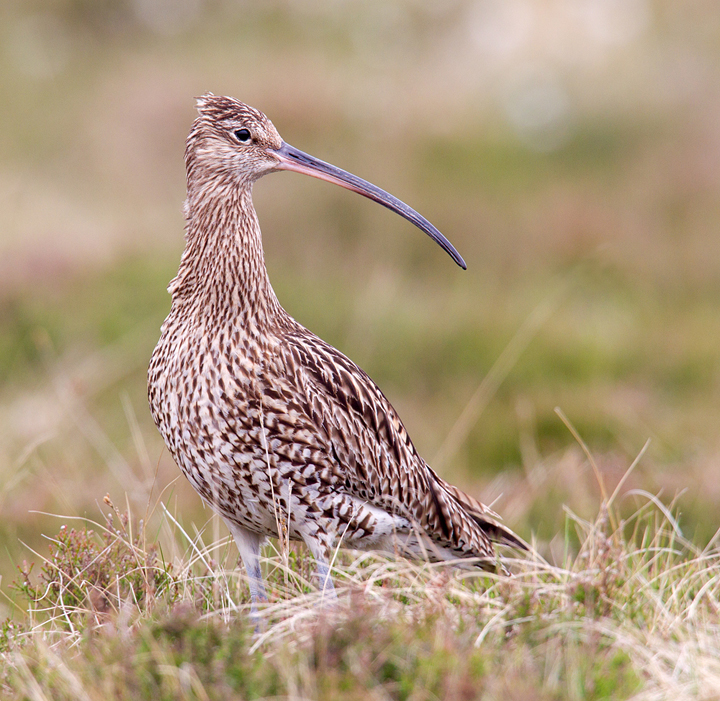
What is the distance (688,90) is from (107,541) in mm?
11628

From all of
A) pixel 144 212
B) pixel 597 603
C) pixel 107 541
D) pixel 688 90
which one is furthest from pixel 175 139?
pixel 597 603

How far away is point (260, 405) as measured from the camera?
151 inches

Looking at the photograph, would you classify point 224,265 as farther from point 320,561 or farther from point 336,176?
point 320,561

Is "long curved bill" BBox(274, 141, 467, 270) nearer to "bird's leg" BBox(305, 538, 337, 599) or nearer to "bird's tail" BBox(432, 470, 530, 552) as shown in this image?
"bird's tail" BBox(432, 470, 530, 552)

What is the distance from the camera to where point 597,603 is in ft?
11.1

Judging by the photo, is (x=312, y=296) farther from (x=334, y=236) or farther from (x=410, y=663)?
(x=410, y=663)

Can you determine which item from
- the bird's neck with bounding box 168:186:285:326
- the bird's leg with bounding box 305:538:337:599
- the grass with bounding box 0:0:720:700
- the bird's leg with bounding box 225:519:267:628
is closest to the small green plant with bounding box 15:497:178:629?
the grass with bounding box 0:0:720:700

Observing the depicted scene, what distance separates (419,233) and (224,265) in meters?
6.75

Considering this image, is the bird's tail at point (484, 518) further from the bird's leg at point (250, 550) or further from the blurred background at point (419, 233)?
the blurred background at point (419, 233)

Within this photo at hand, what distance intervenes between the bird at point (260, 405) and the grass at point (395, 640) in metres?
0.30

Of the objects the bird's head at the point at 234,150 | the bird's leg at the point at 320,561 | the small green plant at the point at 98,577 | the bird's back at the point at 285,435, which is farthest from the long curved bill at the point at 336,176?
the small green plant at the point at 98,577

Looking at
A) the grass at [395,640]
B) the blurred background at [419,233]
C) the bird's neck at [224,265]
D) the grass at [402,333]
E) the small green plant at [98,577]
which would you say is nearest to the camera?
the grass at [395,640]

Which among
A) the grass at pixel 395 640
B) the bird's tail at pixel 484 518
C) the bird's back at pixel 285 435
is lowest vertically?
the bird's tail at pixel 484 518

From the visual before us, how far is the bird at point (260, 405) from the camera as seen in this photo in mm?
3852
